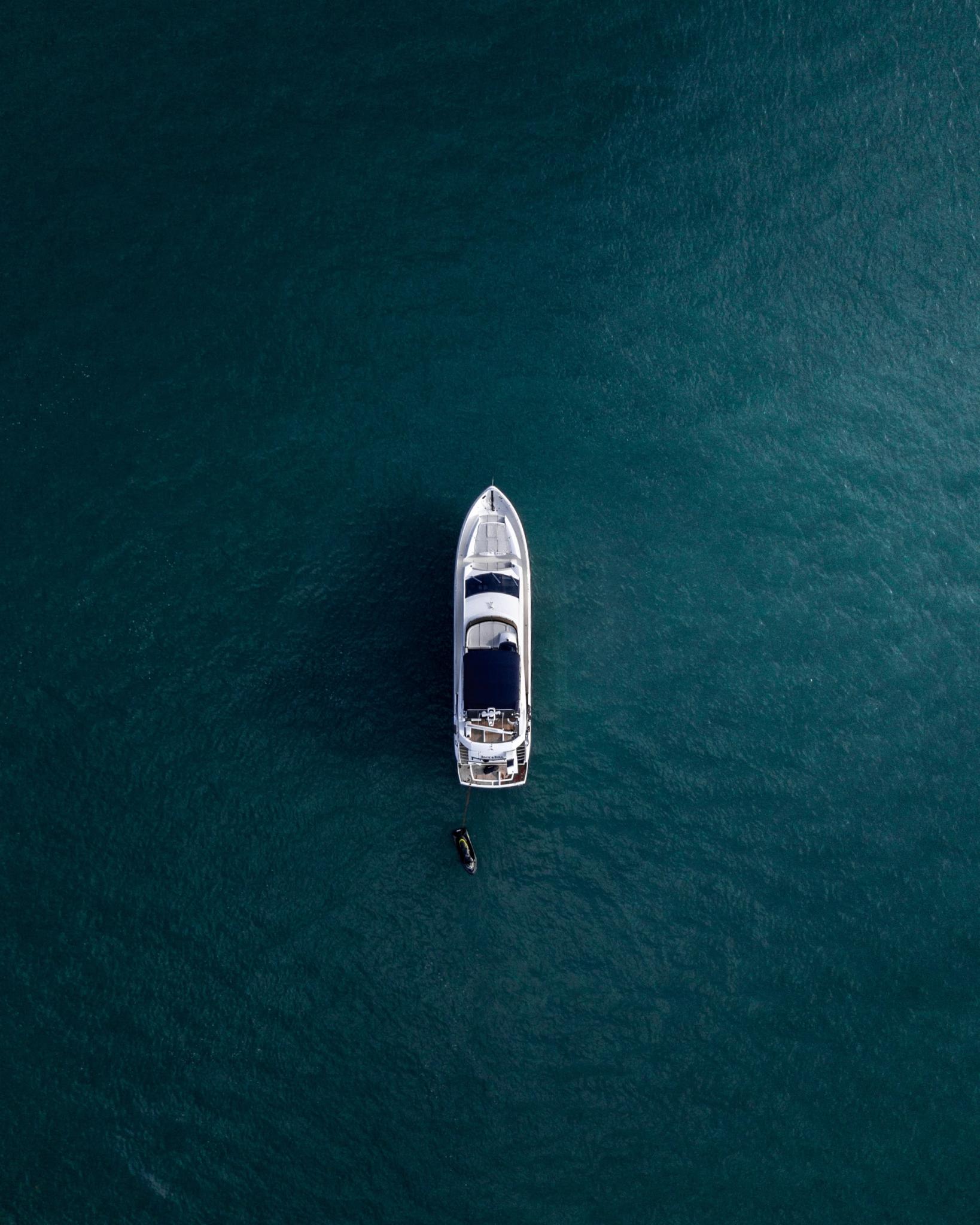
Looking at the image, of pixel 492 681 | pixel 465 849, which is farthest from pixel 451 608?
pixel 465 849

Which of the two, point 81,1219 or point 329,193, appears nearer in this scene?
point 81,1219

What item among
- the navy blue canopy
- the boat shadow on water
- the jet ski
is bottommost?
the jet ski

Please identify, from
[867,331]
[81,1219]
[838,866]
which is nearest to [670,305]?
[867,331]

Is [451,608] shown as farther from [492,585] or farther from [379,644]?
[379,644]

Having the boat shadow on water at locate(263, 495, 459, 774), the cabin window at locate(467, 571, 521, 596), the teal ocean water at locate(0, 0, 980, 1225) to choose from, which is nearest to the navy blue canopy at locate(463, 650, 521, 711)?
the cabin window at locate(467, 571, 521, 596)

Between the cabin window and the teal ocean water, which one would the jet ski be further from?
the cabin window

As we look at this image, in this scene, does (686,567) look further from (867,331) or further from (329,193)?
(329,193)
